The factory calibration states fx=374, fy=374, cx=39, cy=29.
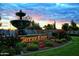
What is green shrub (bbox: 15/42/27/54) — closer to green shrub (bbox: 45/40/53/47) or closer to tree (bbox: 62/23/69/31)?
green shrub (bbox: 45/40/53/47)

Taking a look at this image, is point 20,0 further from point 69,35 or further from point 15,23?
point 69,35

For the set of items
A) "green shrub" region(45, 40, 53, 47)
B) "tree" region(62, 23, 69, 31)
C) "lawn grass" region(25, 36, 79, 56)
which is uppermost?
"tree" region(62, 23, 69, 31)

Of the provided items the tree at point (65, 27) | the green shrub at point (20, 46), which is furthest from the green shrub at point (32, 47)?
the tree at point (65, 27)

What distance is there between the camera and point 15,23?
477 cm

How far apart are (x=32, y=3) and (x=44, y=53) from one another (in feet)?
2.14

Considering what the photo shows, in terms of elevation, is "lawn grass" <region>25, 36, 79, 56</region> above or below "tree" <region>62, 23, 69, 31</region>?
below

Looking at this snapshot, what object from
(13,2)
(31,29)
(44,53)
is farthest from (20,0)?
(44,53)

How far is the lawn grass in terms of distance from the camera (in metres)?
4.74

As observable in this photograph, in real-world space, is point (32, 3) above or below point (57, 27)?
above

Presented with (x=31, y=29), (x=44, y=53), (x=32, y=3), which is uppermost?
(x=32, y=3)

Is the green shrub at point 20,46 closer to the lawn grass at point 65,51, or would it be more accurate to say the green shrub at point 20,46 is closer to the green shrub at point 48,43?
the lawn grass at point 65,51

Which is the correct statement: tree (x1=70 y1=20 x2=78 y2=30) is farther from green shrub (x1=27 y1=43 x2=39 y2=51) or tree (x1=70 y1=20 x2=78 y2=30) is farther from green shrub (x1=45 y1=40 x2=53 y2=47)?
green shrub (x1=27 y1=43 x2=39 y2=51)

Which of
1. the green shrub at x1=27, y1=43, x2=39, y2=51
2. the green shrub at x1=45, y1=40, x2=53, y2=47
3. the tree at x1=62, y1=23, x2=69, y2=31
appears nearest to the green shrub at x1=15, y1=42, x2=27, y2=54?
the green shrub at x1=27, y1=43, x2=39, y2=51

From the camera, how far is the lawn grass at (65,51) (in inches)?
187
